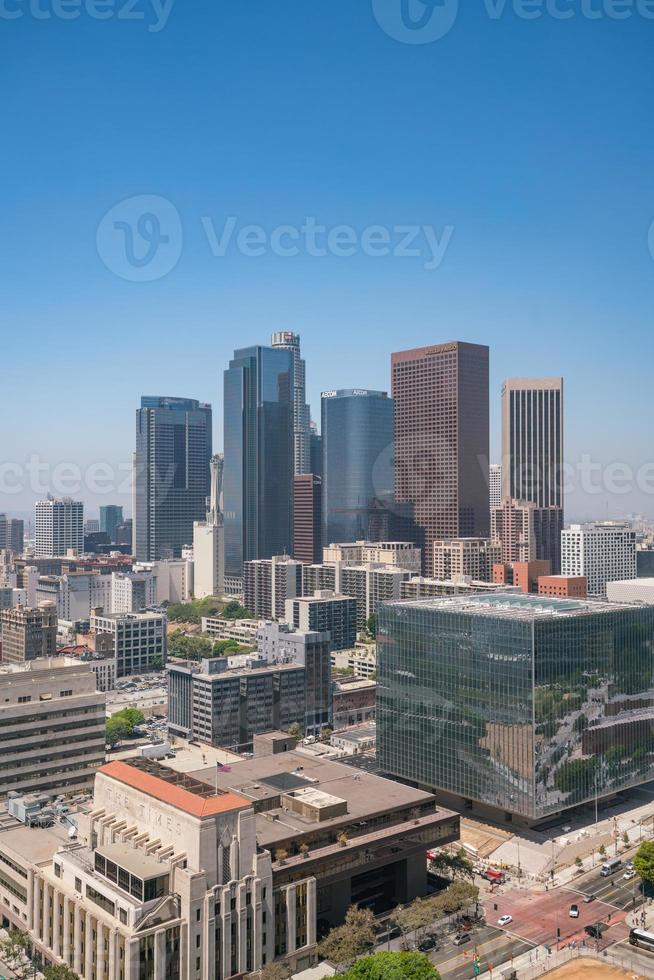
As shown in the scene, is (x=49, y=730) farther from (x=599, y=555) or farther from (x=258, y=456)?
(x=258, y=456)

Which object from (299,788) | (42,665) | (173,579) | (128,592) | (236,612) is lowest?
(236,612)

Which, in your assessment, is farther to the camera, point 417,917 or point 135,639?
point 135,639

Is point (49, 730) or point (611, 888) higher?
point (49, 730)

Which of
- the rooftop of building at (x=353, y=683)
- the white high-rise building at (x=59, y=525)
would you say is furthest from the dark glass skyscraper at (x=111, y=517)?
the rooftop of building at (x=353, y=683)

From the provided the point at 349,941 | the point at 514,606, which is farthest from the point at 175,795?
the point at 514,606

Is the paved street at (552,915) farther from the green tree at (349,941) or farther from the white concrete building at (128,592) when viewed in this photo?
the white concrete building at (128,592)

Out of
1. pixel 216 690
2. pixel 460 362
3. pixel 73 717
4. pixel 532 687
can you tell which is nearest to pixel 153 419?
pixel 460 362

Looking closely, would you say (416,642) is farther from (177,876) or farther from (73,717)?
(177,876)
